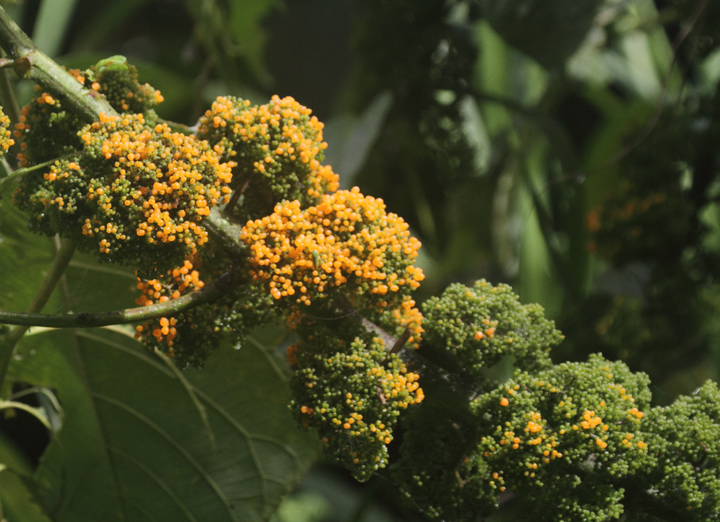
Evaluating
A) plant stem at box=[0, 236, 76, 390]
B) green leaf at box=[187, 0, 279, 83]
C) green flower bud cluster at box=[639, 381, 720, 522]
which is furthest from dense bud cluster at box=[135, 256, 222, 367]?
green leaf at box=[187, 0, 279, 83]

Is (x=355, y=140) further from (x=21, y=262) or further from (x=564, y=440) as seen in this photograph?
(x=564, y=440)

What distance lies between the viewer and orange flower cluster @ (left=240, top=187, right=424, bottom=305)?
0.54m

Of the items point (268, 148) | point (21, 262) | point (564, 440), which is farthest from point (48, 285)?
point (564, 440)

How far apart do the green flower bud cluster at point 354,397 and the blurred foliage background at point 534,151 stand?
168 mm

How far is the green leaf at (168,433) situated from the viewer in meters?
0.80

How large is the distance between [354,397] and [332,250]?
0.13 metres

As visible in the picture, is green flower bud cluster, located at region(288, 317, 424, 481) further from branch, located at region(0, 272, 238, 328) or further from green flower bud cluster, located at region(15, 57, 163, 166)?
green flower bud cluster, located at region(15, 57, 163, 166)

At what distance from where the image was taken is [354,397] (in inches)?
21.7

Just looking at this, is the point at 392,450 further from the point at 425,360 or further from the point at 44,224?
the point at 44,224

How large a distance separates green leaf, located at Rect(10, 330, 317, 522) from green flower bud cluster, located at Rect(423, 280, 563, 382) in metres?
0.27

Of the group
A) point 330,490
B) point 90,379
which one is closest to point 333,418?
point 90,379

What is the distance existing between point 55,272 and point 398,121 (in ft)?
2.93

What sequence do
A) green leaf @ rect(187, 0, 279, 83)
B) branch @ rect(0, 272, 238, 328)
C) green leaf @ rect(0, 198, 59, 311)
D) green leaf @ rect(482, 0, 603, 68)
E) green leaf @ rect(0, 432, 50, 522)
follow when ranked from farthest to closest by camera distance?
green leaf @ rect(187, 0, 279, 83), green leaf @ rect(482, 0, 603, 68), green leaf @ rect(0, 432, 50, 522), green leaf @ rect(0, 198, 59, 311), branch @ rect(0, 272, 238, 328)

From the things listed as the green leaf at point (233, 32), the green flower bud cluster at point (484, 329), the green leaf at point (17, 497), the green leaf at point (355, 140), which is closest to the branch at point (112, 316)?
the green flower bud cluster at point (484, 329)
